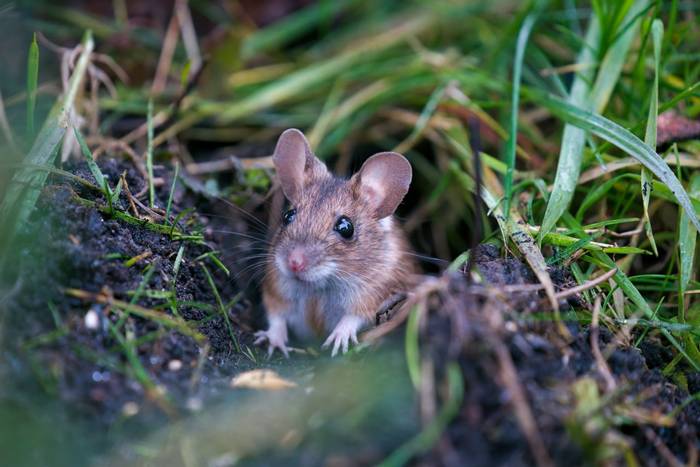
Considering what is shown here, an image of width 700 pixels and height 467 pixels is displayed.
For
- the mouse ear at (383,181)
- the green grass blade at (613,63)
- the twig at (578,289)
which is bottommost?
the twig at (578,289)

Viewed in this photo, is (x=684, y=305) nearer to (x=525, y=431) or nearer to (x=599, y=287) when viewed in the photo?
(x=599, y=287)

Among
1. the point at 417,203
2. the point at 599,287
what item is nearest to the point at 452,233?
the point at 417,203

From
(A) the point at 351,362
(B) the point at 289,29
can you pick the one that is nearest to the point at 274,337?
(A) the point at 351,362

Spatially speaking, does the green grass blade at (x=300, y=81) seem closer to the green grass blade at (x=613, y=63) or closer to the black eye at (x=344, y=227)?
the black eye at (x=344, y=227)

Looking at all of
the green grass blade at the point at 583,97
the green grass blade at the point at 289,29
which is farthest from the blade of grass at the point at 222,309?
the green grass blade at the point at 289,29

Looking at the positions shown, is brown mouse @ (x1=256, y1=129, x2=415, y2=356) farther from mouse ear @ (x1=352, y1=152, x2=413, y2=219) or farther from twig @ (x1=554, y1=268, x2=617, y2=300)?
twig @ (x1=554, y1=268, x2=617, y2=300)

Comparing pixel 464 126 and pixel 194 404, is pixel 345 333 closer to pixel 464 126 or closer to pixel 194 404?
pixel 194 404
